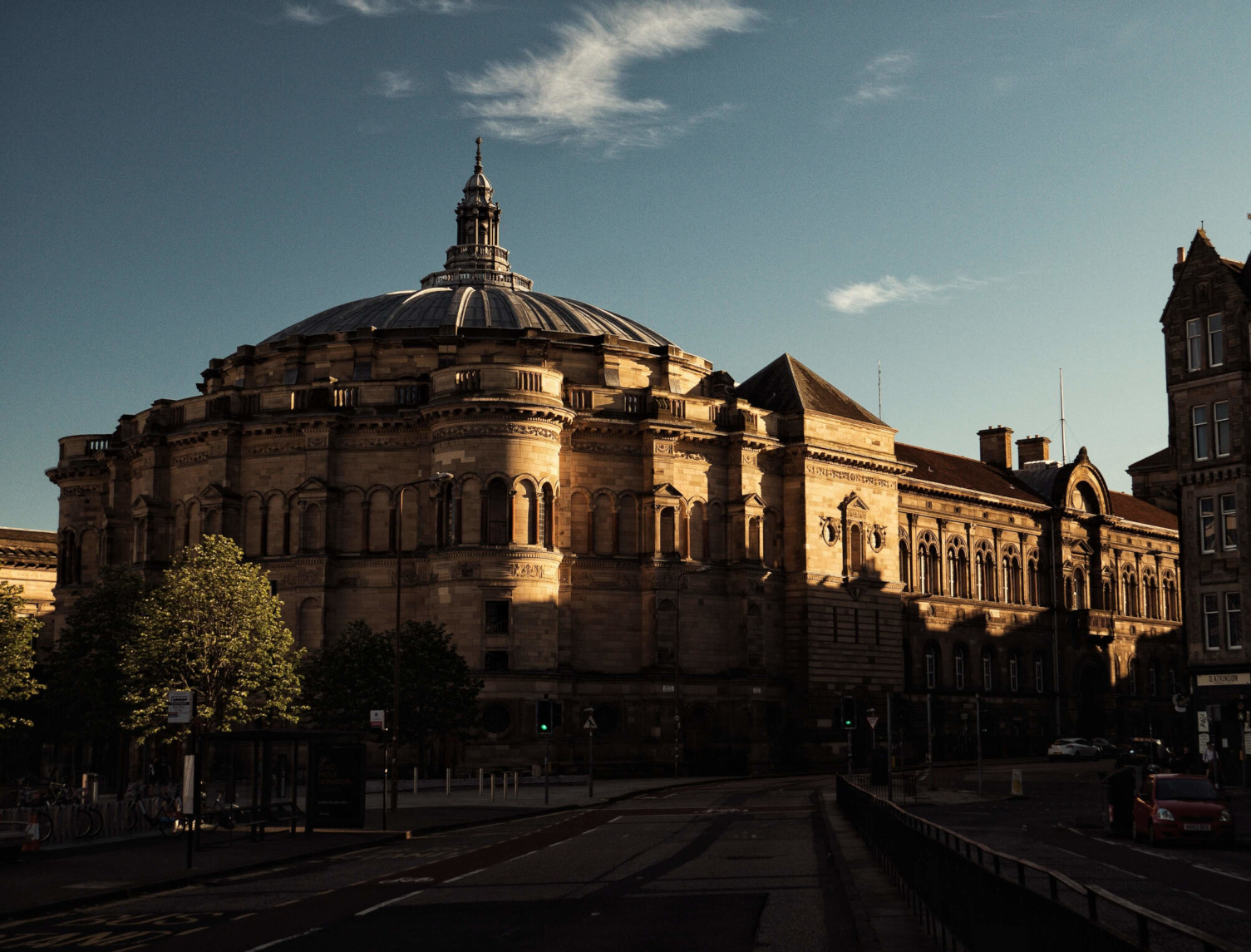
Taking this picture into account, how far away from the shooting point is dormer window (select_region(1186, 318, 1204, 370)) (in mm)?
59375

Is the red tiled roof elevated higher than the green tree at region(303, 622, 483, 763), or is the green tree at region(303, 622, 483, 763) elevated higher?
the red tiled roof

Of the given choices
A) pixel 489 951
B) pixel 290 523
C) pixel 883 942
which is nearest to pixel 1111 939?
pixel 883 942

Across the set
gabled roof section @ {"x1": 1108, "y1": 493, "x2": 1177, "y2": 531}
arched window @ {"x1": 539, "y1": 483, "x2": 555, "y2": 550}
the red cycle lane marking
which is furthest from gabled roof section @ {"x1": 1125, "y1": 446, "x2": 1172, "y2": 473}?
the red cycle lane marking

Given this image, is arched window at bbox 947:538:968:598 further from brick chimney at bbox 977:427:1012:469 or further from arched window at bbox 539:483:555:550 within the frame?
arched window at bbox 539:483:555:550

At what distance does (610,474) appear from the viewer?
Answer: 254 feet

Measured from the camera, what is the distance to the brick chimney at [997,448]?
117 metres

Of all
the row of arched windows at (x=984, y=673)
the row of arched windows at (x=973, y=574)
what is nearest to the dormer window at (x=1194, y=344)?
the row of arched windows at (x=973, y=574)

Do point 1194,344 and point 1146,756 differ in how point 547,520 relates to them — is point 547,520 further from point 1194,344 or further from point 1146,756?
point 1194,344

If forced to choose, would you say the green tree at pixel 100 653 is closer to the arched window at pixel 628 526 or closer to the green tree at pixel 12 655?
the green tree at pixel 12 655

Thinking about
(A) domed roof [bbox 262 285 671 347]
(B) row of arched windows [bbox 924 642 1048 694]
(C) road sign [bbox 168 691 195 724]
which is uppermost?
(A) domed roof [bbox 262 285 671 347]

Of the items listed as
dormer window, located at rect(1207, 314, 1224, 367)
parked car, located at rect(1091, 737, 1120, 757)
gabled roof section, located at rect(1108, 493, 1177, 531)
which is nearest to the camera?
dormer window, located at rect(1207, 314, 1224, 367)

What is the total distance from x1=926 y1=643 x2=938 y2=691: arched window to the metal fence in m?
75.1

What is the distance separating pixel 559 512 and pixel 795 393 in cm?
1766

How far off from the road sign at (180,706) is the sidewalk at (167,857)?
2688 mm
